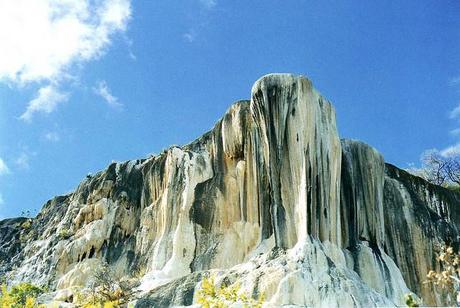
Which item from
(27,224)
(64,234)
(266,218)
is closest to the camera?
(266,218)

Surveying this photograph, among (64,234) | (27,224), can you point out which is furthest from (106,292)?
(27,224)

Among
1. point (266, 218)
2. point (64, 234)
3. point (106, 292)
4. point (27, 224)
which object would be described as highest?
point (27, 224)

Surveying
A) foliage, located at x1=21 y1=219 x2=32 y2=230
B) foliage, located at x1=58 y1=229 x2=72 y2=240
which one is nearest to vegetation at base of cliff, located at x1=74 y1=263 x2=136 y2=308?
foliage, located at x1=58 y1=229 x2=72 y2=240

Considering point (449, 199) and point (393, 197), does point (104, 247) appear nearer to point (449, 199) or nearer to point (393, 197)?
point (393, 197)

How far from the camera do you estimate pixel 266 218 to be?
31.9 meters

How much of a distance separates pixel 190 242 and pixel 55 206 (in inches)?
682

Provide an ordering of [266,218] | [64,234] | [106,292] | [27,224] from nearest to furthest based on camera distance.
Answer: [106,292], [266,218], [64,234], [27,224]

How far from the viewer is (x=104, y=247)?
129 ft

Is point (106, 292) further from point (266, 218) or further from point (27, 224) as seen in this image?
point (27, 224)

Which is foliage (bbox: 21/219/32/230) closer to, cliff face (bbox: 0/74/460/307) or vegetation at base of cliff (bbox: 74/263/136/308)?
cliff face (bbox: 0/74/460/307)

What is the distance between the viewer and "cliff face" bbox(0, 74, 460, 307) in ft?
91.6

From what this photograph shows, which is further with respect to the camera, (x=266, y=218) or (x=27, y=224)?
(x=27, y=224)

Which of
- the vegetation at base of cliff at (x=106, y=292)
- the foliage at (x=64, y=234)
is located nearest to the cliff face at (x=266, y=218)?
the foliage at (x=64, y=234)

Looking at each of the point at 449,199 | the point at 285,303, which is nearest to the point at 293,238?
the point at 285,303
